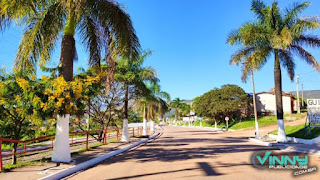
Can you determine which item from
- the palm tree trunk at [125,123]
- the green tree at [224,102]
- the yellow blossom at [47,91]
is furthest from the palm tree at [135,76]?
the green tree at [224,102]

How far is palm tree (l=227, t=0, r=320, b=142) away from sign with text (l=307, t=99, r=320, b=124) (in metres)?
1.91

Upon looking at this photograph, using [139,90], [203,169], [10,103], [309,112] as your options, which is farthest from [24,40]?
[309,112]

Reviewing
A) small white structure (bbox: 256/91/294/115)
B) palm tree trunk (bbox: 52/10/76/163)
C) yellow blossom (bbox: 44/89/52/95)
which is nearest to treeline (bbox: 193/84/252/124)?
small white structure (bbox: 256/91/294/115)

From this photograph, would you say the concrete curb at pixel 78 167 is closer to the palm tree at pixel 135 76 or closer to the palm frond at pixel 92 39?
the palm frond at pixel 92 39

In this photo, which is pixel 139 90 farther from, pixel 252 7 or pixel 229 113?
pixel 229 113

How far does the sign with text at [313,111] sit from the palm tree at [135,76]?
11.4 m

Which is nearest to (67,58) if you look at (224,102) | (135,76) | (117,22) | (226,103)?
(117,22)

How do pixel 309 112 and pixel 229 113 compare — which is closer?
pixel 309 112

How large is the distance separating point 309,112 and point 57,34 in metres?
16.2

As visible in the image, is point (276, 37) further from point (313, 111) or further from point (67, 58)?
point (67, 58)

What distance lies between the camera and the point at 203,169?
8258mm

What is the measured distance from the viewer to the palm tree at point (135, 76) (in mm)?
19562

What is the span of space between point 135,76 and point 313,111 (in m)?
12.6

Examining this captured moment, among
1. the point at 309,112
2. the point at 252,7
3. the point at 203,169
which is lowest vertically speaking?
the point at 203,169
